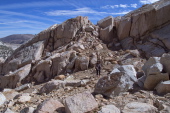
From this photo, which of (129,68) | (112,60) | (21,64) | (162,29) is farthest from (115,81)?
(21,64)

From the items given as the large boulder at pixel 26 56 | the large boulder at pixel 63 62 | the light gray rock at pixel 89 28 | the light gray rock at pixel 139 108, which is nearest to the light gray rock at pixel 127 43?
the light gray rock at pixel 89 28

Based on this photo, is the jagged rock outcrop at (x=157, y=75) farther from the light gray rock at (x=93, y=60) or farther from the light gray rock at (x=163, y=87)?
the light gray rock at (x=93, y=60)

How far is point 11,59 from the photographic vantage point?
66.7 feet

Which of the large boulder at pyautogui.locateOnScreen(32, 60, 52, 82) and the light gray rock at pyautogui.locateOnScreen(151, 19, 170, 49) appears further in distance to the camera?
the large boulder at pyautogui.locateOnScreen(32, 60, 52, 82)

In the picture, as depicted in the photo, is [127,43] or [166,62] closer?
[166,62]

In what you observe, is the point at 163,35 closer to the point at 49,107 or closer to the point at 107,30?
the point at 107,30

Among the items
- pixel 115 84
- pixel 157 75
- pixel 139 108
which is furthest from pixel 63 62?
pixel 139 108

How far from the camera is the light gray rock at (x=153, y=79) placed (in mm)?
5963

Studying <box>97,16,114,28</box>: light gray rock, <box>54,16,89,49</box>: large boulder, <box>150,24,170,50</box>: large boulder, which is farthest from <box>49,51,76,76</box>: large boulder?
<box>150,24,170,50</box>: large boulder

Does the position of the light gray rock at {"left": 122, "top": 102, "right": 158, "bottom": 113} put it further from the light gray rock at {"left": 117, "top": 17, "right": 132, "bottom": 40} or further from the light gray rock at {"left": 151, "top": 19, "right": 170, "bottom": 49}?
the light gray rock at {"left": 117, "top": 17, "right": 132, "bottom": 40}

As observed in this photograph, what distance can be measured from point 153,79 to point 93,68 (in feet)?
23.7

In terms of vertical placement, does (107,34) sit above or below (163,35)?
above

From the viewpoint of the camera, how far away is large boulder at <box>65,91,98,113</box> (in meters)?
4.86

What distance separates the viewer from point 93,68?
13.1 meters
